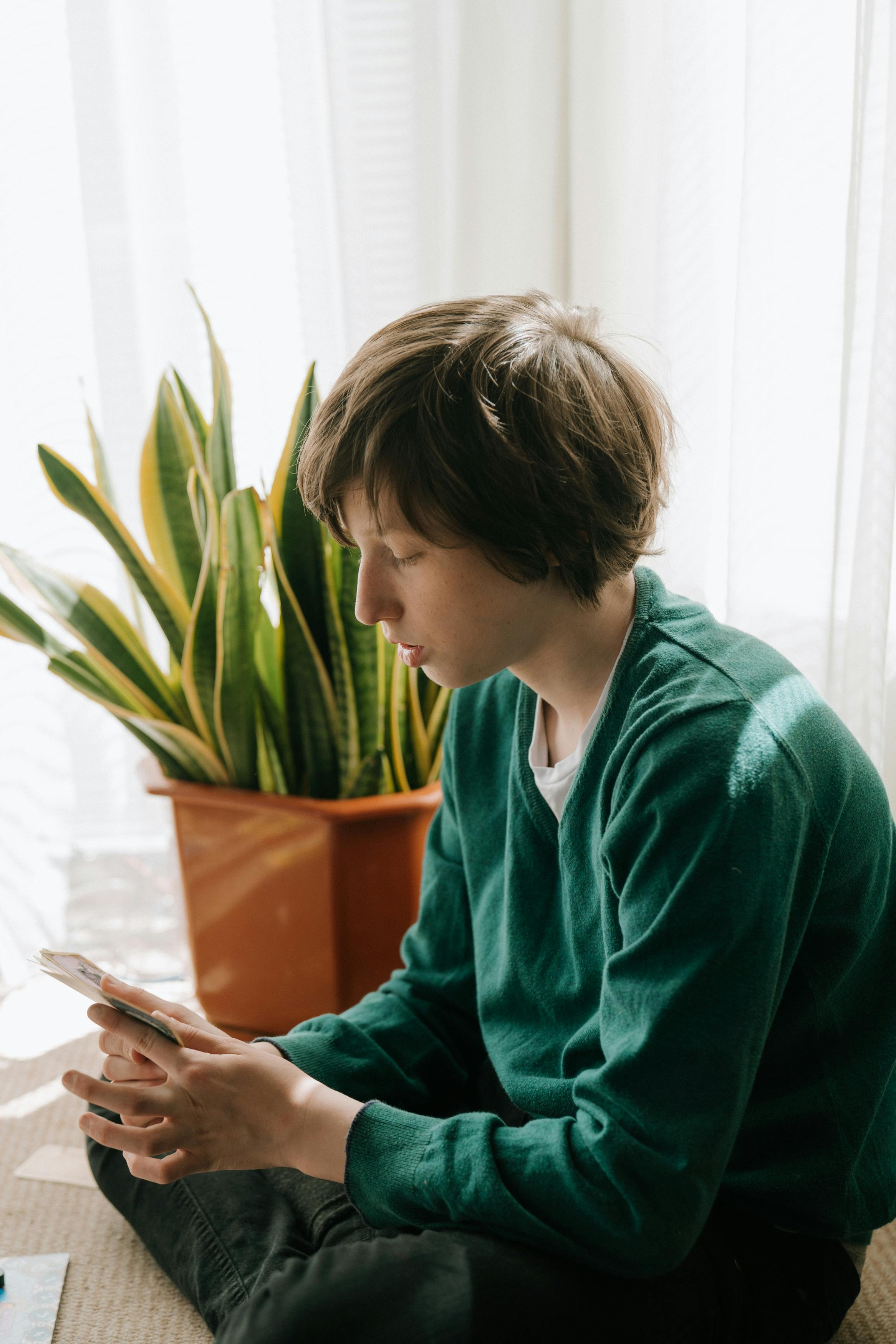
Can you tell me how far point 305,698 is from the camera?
1.51m

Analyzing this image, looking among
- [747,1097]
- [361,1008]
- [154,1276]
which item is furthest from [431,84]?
[154,1276]

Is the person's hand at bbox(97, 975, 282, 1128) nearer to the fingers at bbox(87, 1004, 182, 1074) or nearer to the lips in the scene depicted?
the fingers at bbox(87, 1004, 182, 1074)

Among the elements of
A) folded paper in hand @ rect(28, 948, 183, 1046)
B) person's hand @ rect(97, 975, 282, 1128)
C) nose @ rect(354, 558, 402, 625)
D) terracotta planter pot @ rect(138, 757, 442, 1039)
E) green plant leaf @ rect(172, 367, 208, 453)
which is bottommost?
terracotta planter pot @ rect(138, 757, 442, 1039)

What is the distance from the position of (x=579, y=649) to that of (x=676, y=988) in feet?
1.03

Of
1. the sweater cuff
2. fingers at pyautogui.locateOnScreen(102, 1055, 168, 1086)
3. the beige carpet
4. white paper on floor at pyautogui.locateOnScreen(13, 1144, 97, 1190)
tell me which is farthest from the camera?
white paper on floor at pyautogui.locateOnScreen(13, 1144, 97, 1190)

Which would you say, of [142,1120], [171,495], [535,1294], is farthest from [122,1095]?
[171,495]

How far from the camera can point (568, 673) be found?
39.2 inches

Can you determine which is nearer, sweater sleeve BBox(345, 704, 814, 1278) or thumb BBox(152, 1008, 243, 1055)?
sweater sleeve BBox(345, 704, 814, 1278)

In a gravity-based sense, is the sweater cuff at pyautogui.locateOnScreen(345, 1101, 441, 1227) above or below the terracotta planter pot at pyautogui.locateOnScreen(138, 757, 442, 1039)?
above

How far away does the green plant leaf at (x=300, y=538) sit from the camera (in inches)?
57.3

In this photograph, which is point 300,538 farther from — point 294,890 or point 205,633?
point 294,890

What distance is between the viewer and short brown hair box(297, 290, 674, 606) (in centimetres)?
86

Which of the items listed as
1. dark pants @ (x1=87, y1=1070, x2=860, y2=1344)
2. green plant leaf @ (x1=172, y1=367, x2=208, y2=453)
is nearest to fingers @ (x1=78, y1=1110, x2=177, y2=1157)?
dark pants @ (x1=87, y1=1070, x2=860, y2=1344)

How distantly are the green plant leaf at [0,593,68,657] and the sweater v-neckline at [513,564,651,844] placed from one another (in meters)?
0.67
